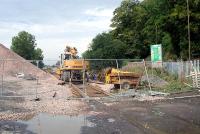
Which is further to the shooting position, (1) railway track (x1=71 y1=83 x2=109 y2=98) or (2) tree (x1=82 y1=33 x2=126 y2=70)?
(2) tree (x1=82 y1=33 x2=126 y2=70)

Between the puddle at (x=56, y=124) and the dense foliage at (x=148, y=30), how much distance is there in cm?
4008

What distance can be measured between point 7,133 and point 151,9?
79543 mm

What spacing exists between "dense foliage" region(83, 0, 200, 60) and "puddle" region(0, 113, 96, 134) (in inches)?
1578

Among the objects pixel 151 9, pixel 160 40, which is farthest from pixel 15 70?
pixel 151 9

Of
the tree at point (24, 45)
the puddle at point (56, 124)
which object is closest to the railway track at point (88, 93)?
the puddle at point (56, 124)

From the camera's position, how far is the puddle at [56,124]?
15.4m

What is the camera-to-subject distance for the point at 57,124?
16891 millimetres

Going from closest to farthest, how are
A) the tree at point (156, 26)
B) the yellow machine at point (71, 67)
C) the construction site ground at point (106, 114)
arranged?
1. the construction site ground at point (106, 114)
2. the yellow machine at point (71, 67)
3. the tree at point (156, 26)

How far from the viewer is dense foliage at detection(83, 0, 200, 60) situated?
2250 inches

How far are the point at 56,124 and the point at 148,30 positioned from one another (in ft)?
236

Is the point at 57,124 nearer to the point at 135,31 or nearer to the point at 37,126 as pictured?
the point at 37,126

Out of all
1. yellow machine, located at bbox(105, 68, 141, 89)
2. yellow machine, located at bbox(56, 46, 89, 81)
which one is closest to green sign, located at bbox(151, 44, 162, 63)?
yellow machine, located at bbox(56, 46, 89, 81)

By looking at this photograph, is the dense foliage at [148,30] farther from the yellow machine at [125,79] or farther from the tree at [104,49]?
the yellow machine at [125,79]

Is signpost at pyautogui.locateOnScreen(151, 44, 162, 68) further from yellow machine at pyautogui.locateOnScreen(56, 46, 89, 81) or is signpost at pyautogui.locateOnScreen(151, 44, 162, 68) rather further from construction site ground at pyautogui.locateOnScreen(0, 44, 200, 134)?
construction site ground at pyautogui.locateOnScreen(0, 44, 200, 134)
